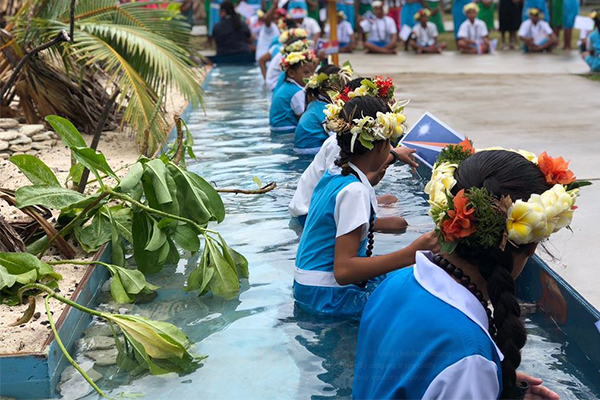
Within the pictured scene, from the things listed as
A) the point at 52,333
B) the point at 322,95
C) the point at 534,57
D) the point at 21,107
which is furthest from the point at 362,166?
the point at 534,57

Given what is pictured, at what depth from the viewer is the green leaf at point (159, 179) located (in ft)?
15.1

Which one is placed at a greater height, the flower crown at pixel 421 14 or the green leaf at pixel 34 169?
the green leaf at pixel 34 169

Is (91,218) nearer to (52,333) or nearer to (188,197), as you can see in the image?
(188,197)

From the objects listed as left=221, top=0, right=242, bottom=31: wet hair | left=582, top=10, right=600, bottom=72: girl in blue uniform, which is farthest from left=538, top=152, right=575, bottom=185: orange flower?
left=221, top=0, right=242, bottom=31: wet hair

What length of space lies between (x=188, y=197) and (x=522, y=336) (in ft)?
9.64

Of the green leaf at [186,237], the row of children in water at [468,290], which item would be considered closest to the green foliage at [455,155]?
the row of children in water at [468,290]

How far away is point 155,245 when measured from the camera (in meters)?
4.55

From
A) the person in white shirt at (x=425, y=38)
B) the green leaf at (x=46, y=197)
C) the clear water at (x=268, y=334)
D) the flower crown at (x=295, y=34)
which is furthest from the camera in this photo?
the person in white shirt at (x=425, y=38)

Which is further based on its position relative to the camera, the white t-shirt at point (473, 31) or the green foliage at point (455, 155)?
the white t-shirt at point (473, 31)

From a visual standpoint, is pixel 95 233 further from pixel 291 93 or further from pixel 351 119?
pixel 291 93

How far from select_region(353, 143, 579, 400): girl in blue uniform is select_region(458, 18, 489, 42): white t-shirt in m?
17.3

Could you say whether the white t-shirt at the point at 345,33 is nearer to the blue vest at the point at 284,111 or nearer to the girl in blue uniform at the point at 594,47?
the girl in blue uniform at the point at 594,47

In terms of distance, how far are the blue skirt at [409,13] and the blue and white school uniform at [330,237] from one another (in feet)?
56.9

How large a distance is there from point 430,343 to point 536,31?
1774 centimetres
